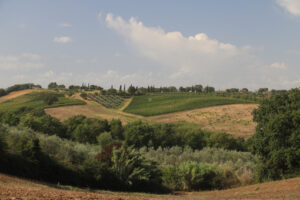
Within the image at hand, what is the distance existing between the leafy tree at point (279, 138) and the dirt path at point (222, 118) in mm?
43751

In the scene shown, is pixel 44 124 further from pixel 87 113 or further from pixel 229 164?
pixel 229 164

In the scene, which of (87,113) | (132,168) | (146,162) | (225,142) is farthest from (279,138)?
(87,113)

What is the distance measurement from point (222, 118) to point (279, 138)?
64959 millimetres

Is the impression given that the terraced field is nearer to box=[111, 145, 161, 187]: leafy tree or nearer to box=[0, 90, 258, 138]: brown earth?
box=[0, 90, 258, 138]: brown earth

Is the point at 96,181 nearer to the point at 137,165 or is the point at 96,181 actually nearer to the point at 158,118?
the point at 137,165

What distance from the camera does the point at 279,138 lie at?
2680 cm

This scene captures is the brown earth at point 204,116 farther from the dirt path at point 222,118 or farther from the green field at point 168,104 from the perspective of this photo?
the green field at point 168,104

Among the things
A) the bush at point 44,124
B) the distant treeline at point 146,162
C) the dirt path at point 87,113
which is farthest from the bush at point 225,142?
the bush at point 44,124

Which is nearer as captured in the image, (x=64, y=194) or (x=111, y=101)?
(x=64, y=194)

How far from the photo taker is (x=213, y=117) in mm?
92250

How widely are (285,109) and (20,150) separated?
82.5 ft

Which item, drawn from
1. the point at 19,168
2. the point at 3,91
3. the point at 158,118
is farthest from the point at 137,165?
the point at 3,91

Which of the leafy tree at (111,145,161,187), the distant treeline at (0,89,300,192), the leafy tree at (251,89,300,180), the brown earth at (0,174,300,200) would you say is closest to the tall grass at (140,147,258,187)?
the distant treeline at (0,89,300,192)

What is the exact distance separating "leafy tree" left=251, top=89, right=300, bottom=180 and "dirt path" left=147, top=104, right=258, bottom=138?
4375 centimetres
